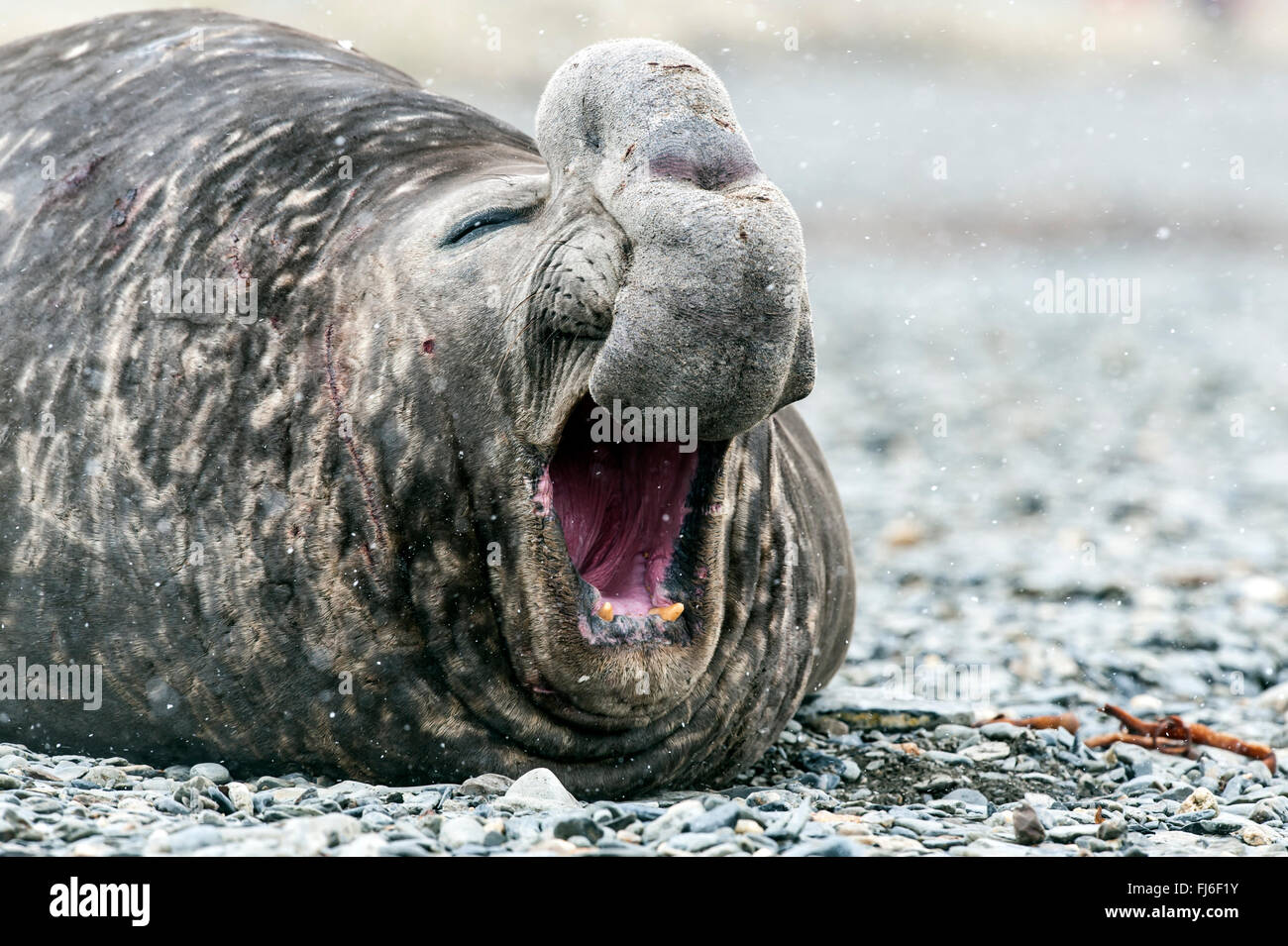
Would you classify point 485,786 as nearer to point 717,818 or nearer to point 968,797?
point 717,818

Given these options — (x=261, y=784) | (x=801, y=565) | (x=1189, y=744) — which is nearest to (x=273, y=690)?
(x=261, y=784)

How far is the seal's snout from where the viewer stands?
3285 millimetres

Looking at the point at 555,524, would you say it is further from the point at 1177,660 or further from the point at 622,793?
the point at 1177,660

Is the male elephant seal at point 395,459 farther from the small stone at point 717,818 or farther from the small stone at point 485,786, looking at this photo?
the small stone at point 717,818

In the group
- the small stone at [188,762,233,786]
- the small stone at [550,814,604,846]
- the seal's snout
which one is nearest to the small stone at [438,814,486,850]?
the small stone at [550,814,604,846]

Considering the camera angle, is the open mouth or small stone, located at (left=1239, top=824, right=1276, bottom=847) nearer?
the open mouth

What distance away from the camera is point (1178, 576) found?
786 centimetres

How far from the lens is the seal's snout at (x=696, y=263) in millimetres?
3285

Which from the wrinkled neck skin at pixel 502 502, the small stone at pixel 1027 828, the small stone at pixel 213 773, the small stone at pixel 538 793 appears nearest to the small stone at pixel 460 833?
the small stone at pixel 538 793

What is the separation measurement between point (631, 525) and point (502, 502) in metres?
0.33

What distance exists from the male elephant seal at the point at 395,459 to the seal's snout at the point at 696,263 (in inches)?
0.4

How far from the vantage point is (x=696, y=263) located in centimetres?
328

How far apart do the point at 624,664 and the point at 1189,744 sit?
2.37 meters

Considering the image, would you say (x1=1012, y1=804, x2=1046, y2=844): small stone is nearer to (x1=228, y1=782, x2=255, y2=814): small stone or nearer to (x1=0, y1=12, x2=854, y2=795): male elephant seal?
(x1=0, y1=12, x2=854, y2=795): male elephant seal
